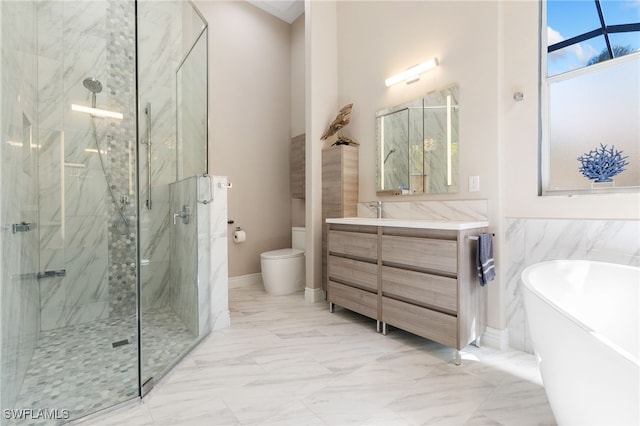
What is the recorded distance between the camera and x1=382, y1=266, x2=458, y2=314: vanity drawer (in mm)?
1895

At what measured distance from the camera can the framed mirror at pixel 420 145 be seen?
2.41m

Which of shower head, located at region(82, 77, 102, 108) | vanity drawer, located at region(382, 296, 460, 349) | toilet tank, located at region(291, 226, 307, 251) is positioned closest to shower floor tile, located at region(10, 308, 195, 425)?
vanity drawer, located at region(382, 296, 460, 349)

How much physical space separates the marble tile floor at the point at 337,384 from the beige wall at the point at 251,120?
69.7 inches

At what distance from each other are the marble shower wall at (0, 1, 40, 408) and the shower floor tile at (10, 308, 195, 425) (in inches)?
3.9

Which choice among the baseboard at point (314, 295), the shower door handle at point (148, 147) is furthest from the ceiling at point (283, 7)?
the baseboard at point (314, 295)

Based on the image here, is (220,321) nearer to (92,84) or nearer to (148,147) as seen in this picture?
(148,147)

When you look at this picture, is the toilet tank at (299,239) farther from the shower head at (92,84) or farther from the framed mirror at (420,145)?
the shower head at (92,84)

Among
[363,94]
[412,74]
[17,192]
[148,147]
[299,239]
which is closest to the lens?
[17,192]

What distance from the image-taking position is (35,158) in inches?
83.5

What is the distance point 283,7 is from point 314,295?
Result: 373 cm

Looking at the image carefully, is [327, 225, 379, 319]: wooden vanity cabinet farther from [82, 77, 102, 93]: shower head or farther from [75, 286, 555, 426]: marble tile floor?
[82, 77, 102, 93]: shower head

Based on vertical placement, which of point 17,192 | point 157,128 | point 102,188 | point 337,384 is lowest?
point 337,384

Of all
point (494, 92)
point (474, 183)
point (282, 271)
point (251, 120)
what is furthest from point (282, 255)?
point (494, 92)

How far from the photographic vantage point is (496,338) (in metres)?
2.10
